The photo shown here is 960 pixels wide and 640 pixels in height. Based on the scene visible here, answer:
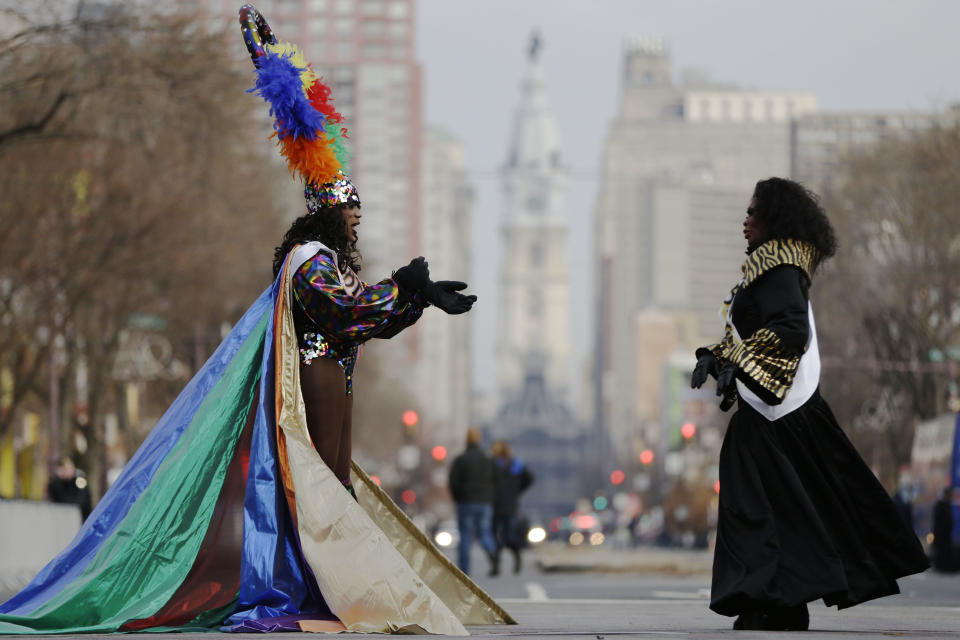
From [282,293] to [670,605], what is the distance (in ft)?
14.5

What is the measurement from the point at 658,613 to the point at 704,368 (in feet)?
9.03

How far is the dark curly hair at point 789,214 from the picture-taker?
359 inches

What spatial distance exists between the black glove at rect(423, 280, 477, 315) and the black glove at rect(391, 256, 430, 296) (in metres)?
0.04

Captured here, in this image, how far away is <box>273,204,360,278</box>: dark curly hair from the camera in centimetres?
939

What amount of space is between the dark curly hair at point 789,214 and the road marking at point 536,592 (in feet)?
17.8

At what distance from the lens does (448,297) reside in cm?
892

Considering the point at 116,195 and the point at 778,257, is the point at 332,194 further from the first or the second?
the point at 116,195

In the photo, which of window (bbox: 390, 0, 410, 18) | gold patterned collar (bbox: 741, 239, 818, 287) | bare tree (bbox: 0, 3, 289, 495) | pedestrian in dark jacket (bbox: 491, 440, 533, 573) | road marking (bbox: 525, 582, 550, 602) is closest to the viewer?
gold patterned collar (bbox: 741, 239, 818, 287)

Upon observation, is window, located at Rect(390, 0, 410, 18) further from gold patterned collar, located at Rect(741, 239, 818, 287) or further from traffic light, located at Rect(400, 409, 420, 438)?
gold patterned collar, located at Rect(741, 239, 818, 287)

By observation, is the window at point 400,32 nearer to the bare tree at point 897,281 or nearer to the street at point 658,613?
the bare tree at point 897,281

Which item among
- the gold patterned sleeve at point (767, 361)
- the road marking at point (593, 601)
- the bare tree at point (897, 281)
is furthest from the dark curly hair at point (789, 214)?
the bare tree at point (897, 281)

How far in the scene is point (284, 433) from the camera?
8.84 metres

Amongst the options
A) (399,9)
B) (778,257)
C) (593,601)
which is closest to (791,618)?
(778,257)

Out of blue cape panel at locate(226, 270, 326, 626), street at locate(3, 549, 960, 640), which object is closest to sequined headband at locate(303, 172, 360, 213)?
blue cape panel at locate(226, 270, 326, 626)
